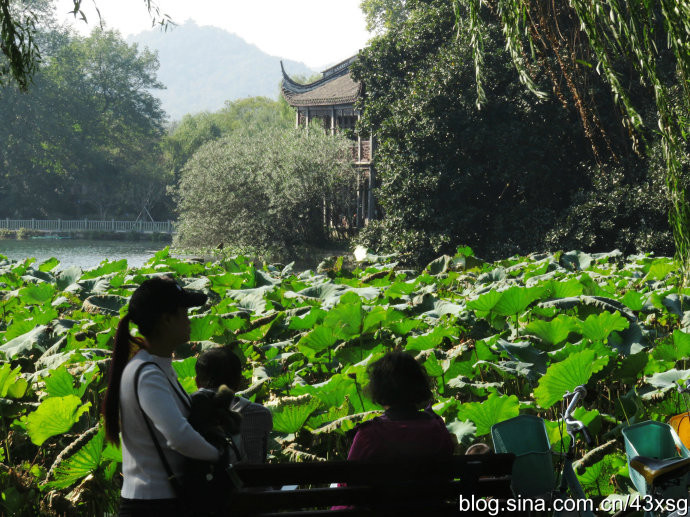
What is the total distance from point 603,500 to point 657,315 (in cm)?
279

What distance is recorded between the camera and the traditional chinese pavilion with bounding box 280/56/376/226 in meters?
21.6

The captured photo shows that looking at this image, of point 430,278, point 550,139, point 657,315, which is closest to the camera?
point 657,315

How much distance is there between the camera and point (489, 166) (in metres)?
14.3

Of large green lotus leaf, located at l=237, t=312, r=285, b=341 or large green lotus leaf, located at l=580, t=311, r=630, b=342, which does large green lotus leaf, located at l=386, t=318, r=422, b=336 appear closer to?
large green lotus leaf, located at l=237, t=312, r=285, b=341

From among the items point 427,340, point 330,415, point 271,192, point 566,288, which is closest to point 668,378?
point 427,340

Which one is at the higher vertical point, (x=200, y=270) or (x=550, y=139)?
(x=550, y=139)

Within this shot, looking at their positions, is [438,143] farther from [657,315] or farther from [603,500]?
[603,500]

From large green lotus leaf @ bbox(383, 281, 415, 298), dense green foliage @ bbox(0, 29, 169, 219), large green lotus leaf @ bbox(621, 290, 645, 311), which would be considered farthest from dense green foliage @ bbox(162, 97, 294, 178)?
large green lotus leaf @ bbox(621, 290, 645, 311)

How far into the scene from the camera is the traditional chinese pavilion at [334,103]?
2161cm

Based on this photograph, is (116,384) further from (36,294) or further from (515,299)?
(36,294)

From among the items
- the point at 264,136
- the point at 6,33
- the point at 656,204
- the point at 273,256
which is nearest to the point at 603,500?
the point at 6,33

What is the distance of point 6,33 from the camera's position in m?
2.26

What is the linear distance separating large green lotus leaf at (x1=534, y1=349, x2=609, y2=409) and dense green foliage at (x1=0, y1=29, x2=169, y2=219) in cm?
3939

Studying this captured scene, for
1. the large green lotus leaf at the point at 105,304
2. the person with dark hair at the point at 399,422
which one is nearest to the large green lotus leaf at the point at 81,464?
the person with dark hair at the point at 399,422
